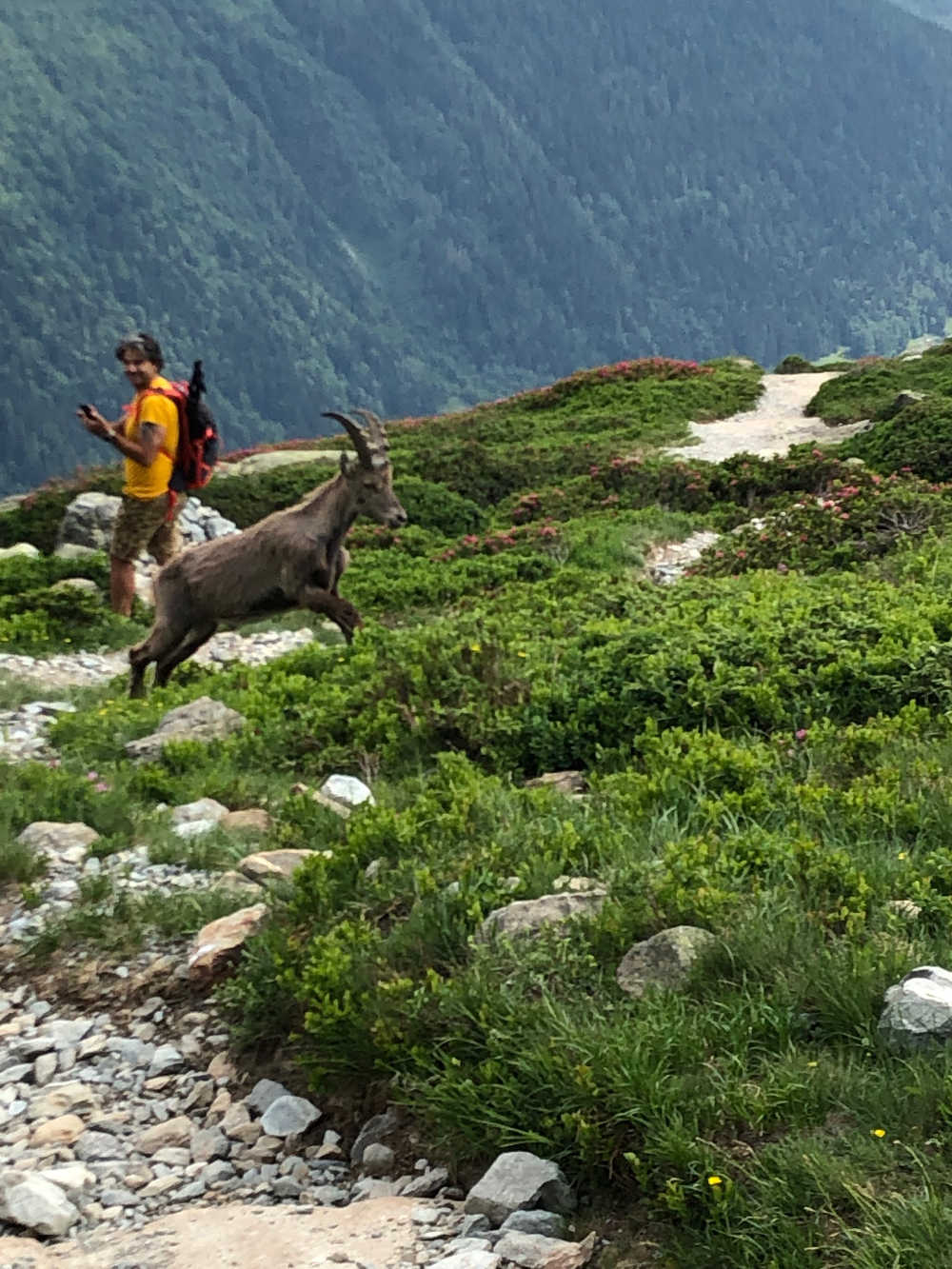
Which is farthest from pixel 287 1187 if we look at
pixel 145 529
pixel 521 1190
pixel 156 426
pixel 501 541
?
pixel 501 541

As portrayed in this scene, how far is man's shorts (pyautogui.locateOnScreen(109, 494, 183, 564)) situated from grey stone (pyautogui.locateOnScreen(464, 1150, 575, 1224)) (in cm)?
865

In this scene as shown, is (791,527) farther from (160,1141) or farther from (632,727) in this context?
(160,1141)

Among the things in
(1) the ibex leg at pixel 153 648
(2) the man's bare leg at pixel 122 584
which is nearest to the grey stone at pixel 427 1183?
(1) the ibex leg at pixel 153 648

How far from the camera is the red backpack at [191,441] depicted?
427 inches

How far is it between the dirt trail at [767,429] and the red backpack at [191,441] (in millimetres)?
13946

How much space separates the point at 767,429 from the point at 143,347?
19.6 meters

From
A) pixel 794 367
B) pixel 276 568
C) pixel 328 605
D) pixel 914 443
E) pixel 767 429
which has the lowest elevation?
pixel 328 605

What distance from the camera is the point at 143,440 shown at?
10.6 meters

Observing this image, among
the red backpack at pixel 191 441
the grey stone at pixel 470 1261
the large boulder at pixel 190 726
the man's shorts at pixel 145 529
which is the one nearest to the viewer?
the grey stone at pixel 470 1261

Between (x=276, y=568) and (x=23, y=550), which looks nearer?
(x=276, y=568)

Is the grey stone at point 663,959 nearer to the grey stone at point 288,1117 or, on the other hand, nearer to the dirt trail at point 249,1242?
the dirt trail at point 249,1242

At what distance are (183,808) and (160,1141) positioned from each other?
2.88m

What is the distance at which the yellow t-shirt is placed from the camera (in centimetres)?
1059

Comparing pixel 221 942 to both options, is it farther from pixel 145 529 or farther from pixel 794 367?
pixel 794 367
